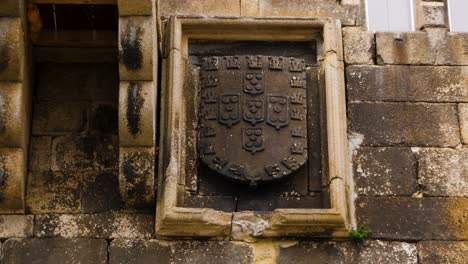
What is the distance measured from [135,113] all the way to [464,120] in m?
1.99

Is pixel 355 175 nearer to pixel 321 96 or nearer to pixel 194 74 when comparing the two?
pixel 321 96

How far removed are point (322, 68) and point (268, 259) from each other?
1.25 metres

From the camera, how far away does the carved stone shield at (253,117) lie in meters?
6.14

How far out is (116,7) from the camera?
6.24 metres

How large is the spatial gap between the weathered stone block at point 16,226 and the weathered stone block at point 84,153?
35cm

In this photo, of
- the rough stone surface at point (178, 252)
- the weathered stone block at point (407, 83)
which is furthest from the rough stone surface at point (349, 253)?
the weathered stone block at point (407, 83)

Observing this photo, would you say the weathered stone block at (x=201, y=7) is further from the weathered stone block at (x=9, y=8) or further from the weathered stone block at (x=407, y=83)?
the weathered stone block at (x=9, y=8)

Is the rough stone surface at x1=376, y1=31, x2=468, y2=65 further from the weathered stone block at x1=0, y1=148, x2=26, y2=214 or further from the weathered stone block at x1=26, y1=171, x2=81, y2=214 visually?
the weathered stone block at x1=0, y1=148, x2=26, y2=214

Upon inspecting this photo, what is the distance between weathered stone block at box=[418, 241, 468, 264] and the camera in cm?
606

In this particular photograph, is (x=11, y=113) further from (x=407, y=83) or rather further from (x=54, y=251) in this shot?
(x=407, y=83)

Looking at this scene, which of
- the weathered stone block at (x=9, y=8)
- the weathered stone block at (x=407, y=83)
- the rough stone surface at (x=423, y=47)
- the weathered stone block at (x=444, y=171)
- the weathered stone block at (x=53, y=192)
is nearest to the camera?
the weathered stone block at (x=9, y=8)

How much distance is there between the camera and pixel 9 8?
5.96 metres

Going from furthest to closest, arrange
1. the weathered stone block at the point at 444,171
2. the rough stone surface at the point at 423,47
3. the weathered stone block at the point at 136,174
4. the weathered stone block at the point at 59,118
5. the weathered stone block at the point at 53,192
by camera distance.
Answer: the rough stone surface at the point at 423,47, the weathered stone block at the point at 59,118, the weathered stone block at the point at 444,171, the weathered stone block at the point at 53,192, the weathered stone block at the point at 136,174

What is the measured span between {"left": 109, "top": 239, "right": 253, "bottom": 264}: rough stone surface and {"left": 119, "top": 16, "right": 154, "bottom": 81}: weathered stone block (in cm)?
97
